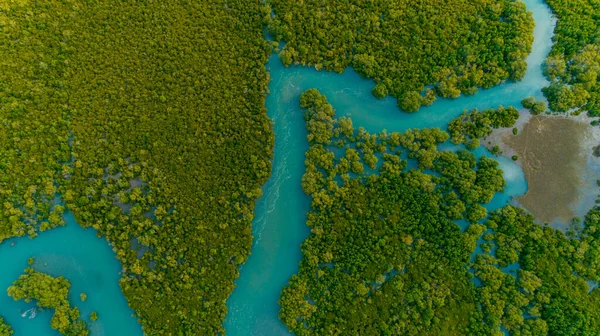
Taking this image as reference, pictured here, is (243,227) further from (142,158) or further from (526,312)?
(526,312)

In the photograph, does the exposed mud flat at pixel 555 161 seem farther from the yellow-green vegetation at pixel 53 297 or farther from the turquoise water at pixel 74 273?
the yellow-green vegetation at pixel 53 297

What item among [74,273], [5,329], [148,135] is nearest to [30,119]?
[148,135]

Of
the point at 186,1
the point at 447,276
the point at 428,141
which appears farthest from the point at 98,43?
the point at 447,276

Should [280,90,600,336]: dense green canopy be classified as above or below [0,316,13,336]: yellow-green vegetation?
above

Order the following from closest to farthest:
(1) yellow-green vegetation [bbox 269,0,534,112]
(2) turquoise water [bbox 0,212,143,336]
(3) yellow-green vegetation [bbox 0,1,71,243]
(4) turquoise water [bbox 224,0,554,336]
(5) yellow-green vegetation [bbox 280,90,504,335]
A: (5) yellow-green vegetation [bbox 280,90,504,335] → (2) turquoise water [bbox 0,212,143,336] → (3) yellow-green vegetation [bbox 0,1,71,243] → (4) turquoise water [bbox 224,0,554,336] → (1) yellow-green vegetation [bbox 269,0,534,112]

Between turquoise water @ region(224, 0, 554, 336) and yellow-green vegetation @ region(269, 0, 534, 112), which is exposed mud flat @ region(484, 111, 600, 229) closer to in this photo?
turquoise water @ region(224, 0, 554, 336)

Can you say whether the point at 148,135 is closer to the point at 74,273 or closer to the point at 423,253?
the point at 74,273

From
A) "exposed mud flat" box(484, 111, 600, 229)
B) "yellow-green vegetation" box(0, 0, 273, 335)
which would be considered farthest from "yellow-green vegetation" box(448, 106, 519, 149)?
"yellow-green vegetation" box(0, 0, 273, 335)
